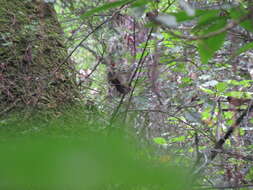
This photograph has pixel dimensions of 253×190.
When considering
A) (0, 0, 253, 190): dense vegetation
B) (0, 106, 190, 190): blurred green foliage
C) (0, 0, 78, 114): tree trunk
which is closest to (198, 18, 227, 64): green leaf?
(0, 0, 253, 190): dense vegetation

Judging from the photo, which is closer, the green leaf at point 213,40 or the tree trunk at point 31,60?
the green leaf at point 213,40

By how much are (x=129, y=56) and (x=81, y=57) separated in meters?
1.47

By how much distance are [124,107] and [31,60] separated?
584mm

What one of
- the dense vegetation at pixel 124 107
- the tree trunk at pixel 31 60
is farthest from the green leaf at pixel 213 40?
the tree trunk at pixel 31 60

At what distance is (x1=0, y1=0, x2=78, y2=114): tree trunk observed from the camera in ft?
4.36

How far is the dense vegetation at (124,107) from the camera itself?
0.20 metres

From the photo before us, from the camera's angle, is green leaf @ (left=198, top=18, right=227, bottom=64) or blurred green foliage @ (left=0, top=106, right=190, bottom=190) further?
green leaf @ (left=198, top=18, right=227, bottom=64)

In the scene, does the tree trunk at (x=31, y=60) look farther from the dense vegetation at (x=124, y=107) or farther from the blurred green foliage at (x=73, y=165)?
the blurred green foliage at (x=73, y=165)

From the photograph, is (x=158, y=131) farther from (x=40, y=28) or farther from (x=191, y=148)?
(x=40, y=28)

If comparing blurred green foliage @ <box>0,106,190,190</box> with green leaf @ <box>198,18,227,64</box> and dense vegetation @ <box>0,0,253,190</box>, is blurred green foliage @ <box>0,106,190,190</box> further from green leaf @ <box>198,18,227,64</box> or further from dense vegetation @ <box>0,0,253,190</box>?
green leaf @ <box>198,18,227,64</box>

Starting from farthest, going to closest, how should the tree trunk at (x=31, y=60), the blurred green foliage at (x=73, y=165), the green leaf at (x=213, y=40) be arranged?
the tree trunk at (x=31, y=60), the green leaf at (x=213, y=40), the blurred green foliage at (x=73, y=165)

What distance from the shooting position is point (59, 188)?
0.20 metres

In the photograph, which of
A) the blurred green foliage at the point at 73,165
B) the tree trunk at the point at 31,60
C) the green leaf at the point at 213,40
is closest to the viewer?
the blurred green foliage at the point at 73,165

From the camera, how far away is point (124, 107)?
71.3 inches
